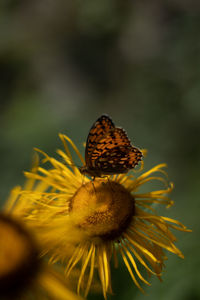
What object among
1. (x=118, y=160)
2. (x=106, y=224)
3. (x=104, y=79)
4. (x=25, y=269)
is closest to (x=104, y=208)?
(x=106, y=224)

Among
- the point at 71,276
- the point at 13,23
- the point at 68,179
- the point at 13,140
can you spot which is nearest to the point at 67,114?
the point at 13,140

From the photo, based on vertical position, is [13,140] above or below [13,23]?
below

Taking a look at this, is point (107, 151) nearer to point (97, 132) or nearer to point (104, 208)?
point (97, 132)

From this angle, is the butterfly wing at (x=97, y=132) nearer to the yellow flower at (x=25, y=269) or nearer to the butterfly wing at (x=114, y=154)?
the butterfly wing at (x=114, y=154)

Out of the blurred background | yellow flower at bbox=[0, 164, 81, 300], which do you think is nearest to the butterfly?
the blurred background

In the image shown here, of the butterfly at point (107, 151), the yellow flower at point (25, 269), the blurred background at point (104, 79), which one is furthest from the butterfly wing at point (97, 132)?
the yellow flower at point (25, 269)

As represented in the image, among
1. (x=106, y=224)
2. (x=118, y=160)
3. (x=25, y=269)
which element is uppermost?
(x=118, y=160)

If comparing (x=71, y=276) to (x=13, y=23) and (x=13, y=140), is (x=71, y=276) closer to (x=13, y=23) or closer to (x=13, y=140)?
(x=13, y=140)
